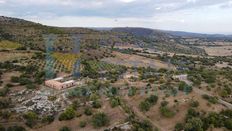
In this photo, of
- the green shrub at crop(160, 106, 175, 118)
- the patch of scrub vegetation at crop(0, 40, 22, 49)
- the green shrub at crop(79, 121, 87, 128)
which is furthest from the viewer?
the patch of scrub vegetation at crop(0, 40, 22, 49)

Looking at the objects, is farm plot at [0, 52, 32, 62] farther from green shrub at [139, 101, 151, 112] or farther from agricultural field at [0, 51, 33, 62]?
green shrub at [139, 101, 151, 112]

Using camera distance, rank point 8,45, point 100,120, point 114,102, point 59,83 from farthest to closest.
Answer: point 8,45
point 59,83
point 114,102
point 100,120

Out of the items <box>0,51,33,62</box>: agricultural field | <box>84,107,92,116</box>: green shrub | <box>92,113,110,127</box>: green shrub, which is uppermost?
<box>0,51,33,62</box>: agricultural field

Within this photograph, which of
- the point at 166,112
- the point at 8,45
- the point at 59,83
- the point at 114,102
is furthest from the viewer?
the point at 8,45

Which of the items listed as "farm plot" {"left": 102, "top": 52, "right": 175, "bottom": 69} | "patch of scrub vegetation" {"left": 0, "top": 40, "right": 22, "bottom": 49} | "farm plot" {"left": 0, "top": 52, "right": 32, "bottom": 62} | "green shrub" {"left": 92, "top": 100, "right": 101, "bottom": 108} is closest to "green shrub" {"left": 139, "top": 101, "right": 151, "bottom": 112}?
"green shrub" {"left": 92, "top": 100, "right": 101, "bottom": 108}

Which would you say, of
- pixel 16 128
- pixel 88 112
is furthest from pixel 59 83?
pixel 16 128

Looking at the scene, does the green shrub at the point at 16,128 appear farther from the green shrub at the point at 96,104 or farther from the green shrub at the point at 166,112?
the green shrub at the point at 166,112

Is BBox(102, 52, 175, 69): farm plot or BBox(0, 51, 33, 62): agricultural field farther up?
BBox(0, 51, 33, 62): agricultural field

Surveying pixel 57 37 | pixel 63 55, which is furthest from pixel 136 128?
pixel 57 37

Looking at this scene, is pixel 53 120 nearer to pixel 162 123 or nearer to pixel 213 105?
pixel 162 123

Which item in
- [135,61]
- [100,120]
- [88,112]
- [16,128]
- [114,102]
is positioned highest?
[135,61]

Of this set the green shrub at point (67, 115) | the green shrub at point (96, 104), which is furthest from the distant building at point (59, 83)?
the green shrub at point (67, 115)

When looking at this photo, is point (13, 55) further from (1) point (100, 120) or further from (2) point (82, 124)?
(1) point (100, 120)
